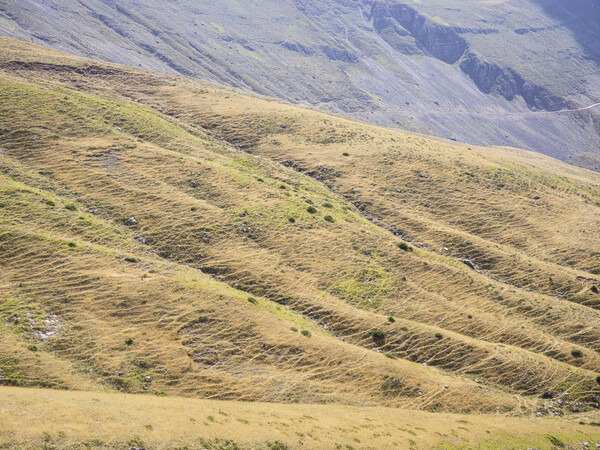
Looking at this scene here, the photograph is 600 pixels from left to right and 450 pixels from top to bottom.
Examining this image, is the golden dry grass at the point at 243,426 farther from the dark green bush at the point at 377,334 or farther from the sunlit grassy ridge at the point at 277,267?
the dark green bush at the point at 377,334

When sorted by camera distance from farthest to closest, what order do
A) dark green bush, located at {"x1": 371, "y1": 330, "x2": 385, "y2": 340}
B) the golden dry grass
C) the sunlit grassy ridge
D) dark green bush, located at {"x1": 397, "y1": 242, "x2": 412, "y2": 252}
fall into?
1. dark green bush, located at {"x1": 397, "y1": 242, "x2": 412, "y2": 252}
2. dark green bush, located at {"x1": 371, "y1": 330, "x2": 385, "y2": 340}
3. the sunlit grassy ridge
4. the golden dry grass

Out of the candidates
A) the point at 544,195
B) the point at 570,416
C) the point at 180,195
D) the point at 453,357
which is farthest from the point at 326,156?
the point at 570,416

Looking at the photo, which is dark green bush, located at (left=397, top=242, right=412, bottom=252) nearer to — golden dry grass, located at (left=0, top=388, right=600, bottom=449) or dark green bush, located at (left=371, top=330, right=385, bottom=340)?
dark green bush, located at (left=371, top=330, right=385, bottom=340)

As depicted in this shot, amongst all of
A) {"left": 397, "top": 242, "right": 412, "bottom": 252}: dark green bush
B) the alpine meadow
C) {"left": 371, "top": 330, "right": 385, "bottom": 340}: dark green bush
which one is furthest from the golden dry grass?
{"left": 397, "top": 242, "right": 412, "bottom": 252}: dark green bush

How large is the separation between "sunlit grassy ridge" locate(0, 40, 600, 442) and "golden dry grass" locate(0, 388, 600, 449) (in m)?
2.79

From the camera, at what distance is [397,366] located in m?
41.8

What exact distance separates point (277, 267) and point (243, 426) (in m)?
25.2

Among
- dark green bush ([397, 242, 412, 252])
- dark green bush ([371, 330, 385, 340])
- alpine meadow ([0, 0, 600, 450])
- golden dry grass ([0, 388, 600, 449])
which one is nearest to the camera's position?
golden dry grass ([0, 388, 600, 449])

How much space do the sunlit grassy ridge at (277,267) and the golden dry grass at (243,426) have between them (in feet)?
9.15

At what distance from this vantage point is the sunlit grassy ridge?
124ft

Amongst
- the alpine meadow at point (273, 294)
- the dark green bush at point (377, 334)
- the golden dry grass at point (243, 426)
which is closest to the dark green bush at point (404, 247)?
the alpine meadow at point (273, 294)

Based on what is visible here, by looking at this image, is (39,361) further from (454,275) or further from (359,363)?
(454,275)

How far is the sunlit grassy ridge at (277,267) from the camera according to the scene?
37.9 metres

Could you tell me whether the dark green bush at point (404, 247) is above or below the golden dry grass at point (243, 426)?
above
